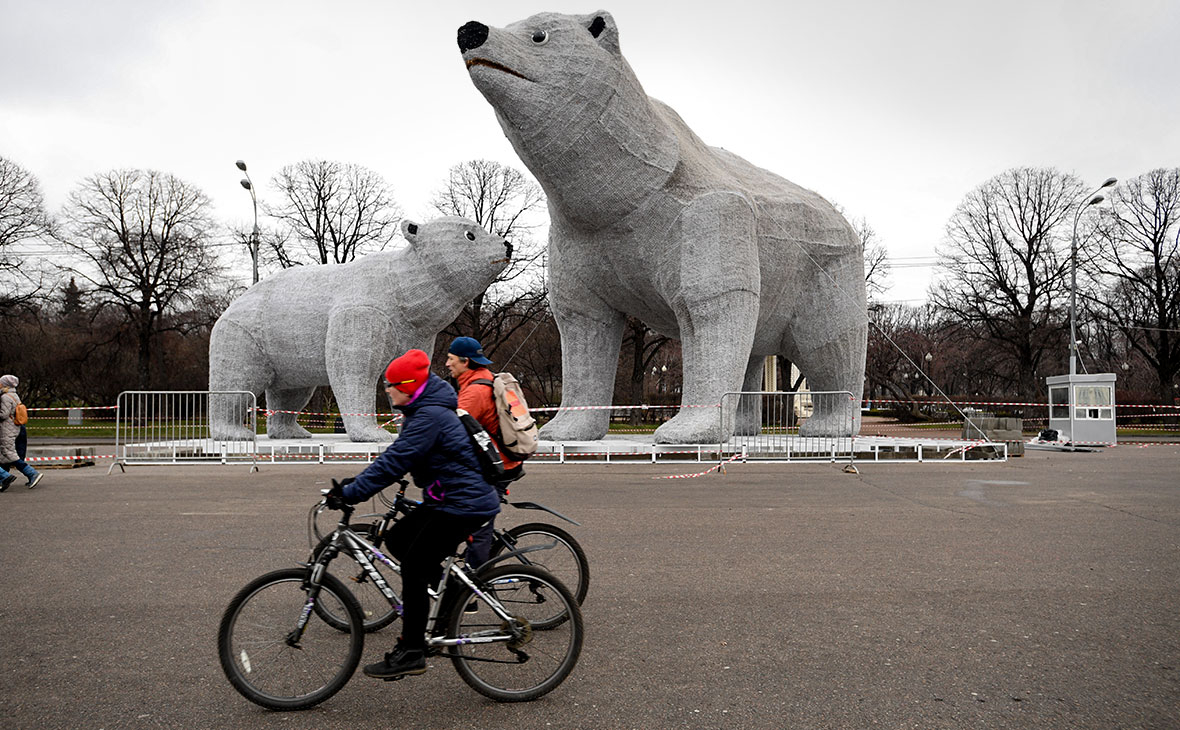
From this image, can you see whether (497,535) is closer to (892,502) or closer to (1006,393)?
(892,502)

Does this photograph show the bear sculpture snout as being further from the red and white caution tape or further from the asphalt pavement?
the red and white caution tape

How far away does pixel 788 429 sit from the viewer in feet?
45.9

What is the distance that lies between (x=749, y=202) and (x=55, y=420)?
31.5 meters

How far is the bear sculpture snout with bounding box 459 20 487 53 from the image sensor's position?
10258 millimetres

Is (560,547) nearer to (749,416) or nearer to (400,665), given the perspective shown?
(400,665)

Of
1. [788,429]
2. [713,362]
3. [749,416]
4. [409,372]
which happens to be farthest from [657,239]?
[409,372]

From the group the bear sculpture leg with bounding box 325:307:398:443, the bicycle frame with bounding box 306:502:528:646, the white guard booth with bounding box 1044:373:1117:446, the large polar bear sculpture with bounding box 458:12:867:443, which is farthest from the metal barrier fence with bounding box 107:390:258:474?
the white guard booth with bounding box 1044:373:1117:446

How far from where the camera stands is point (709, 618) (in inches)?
175

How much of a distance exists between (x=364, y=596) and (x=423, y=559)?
1014 millimetres

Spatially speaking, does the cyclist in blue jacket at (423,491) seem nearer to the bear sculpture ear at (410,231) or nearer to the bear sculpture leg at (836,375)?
the bear sculpture ear at (410,231)

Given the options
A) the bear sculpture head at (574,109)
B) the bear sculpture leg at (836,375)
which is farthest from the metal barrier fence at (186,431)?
the bear sculpture leg at (836,375)

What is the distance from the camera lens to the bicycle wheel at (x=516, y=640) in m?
3.37

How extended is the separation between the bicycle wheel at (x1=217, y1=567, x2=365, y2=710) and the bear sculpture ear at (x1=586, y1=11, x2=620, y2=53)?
9322 millimetres

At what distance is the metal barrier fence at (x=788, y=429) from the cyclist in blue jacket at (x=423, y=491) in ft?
28.2
